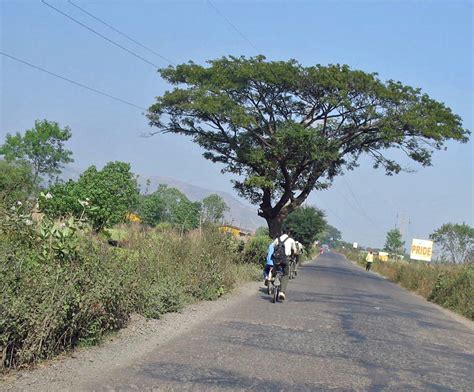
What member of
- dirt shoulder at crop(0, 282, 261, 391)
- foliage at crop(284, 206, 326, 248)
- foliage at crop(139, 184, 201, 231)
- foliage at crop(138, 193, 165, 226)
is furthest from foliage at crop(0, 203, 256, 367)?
foliage at crop(138, 193, 165, 226)

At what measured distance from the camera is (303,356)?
8578mm

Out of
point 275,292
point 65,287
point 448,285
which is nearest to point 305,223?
point 448,285

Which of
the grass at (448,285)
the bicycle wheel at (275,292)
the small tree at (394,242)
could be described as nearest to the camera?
the bicycle wheel at (275,292)

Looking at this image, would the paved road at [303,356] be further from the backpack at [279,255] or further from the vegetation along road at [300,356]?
the backpack at [279,255]

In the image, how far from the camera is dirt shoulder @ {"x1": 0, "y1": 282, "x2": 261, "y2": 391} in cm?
616

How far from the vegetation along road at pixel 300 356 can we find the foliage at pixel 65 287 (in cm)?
82

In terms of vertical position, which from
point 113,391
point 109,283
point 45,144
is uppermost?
point 45,144

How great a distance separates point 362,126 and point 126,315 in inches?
999

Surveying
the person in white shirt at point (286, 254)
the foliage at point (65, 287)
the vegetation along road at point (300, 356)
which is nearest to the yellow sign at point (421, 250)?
the person in white shirt at point (286, 254)

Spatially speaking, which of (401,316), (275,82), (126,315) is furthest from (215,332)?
(275,82)

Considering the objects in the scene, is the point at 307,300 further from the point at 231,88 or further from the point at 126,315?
the point at 231,88

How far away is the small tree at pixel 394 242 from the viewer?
372ft

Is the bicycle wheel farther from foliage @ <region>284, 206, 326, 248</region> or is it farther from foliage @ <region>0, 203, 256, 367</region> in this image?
foliage @ <region>284, 206, 326, 248</region>

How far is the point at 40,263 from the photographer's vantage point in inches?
313
